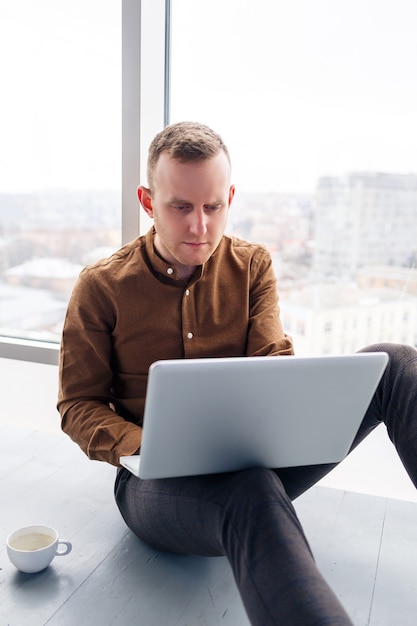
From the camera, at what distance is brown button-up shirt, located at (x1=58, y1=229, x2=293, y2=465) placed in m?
1.40

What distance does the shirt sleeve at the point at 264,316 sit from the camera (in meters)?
1.43

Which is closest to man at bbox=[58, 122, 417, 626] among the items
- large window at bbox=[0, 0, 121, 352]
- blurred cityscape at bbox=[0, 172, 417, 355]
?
blurred cityscape at bbox=[0, 172, 417, 355]

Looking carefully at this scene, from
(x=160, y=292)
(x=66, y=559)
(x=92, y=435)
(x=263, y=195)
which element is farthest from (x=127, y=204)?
(x=66, y=559)

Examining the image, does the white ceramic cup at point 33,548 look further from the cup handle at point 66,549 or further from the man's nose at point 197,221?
the man's nose at point 197,221

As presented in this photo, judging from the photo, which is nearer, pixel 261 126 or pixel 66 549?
pixel 66 549

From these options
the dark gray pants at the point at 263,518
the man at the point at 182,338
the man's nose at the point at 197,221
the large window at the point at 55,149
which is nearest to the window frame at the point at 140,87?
the large window at the point at 55,149

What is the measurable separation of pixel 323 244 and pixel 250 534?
116 cm

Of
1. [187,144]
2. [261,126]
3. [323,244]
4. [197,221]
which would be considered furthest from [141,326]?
[261,126]

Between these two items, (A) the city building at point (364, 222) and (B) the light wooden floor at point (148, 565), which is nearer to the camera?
(B) the light wooden floor at point (148, 565)

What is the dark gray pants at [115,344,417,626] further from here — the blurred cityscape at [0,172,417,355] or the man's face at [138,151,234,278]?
the blurred cityscape at [0,172,417,355]

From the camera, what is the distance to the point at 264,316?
1.46m

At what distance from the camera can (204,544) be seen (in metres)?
1.14

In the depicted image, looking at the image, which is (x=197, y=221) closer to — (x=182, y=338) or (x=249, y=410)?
(x=182, y=338)

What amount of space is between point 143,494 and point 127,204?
3.43ft
